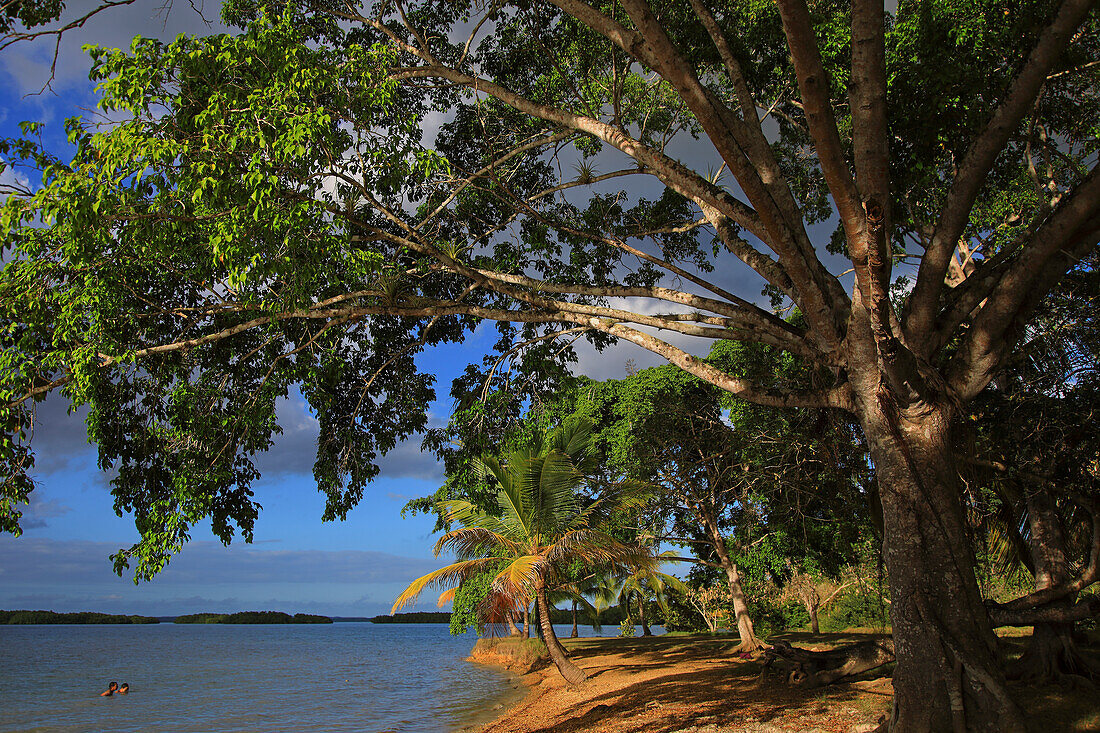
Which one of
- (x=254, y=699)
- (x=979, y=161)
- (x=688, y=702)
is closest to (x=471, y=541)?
(x=688, y=702)

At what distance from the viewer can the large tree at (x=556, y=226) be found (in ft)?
16.9

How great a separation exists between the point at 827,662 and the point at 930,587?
436cm

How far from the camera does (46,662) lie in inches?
1428

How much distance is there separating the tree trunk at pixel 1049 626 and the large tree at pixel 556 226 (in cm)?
265

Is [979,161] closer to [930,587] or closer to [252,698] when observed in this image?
[930,587]

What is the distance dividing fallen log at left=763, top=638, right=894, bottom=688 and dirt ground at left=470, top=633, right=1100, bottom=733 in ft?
0.48

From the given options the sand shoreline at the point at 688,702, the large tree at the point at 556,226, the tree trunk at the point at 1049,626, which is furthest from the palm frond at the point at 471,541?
the tree trunk at the point at 1049,626

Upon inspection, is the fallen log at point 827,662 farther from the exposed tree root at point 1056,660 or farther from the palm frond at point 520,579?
the palm frond at point 520,579

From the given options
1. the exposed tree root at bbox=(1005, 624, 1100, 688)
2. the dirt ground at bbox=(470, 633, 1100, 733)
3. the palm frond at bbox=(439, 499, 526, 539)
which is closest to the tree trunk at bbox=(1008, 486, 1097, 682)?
the exposed tree root at bbox=(1005, 624, 1100, 688)

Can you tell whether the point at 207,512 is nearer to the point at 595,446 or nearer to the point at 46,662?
the point at 595,446

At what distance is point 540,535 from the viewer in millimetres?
15016

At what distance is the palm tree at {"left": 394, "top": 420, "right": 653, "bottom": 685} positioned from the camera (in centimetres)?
1363

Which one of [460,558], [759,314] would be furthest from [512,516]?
[759,314]

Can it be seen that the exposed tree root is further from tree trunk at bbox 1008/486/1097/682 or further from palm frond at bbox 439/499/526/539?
palm frond at bbox 439/499/526/539
